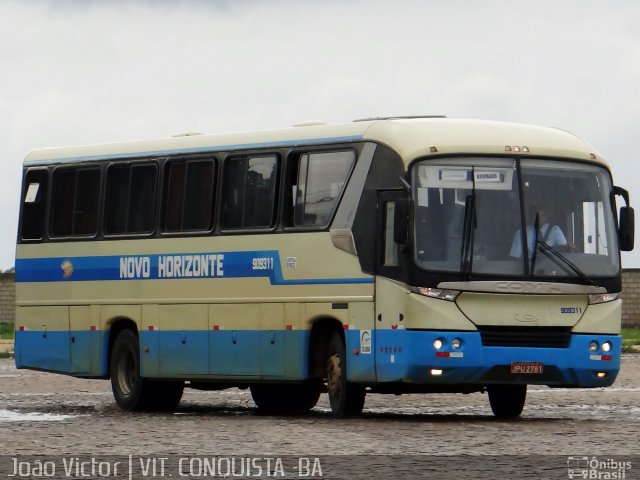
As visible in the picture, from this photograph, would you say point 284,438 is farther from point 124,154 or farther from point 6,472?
point 124,154

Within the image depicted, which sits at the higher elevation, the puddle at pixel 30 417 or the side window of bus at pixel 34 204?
the side window of bus at pixel 34 204

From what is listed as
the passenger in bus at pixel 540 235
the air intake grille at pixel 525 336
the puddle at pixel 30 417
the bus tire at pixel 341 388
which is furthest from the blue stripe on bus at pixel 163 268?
the puddle at pixel 30 417


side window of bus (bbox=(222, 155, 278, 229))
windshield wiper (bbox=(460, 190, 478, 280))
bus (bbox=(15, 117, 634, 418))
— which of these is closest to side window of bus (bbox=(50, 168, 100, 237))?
bus (bbox=(15, 117, 634, 418))

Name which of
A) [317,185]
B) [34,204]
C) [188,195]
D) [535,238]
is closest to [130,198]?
[188,195]

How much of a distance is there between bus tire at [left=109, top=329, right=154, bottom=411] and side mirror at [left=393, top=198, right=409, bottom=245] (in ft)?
17.2

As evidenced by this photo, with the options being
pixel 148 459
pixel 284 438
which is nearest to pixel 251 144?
pixel 284 438

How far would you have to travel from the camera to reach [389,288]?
67.3ft

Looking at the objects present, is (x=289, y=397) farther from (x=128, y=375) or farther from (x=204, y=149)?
(x=204, y=149)

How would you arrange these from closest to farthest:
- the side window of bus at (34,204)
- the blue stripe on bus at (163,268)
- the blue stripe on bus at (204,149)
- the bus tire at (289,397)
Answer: the blue stripe on bus at (204,149)
the blue stripe on bus at (163,268)
the bus tire at (289,397)
the side window of bus at (34,204)

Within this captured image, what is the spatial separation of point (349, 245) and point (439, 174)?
1.33 metres

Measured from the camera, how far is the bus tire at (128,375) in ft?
79.4

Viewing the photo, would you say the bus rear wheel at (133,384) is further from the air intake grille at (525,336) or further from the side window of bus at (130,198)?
the air intake grille at (525,336)

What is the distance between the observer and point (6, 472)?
14.2 m

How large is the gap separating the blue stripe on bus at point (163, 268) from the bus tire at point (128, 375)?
0.83 m
